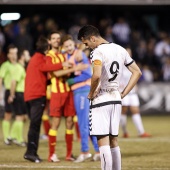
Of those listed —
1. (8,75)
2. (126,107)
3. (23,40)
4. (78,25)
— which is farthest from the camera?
(78,25)

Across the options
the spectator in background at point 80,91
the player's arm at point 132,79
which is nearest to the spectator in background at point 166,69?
the spectator in background at point 80,91

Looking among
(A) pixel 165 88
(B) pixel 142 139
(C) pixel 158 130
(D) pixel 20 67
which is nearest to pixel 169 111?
(A) pixel 165 88

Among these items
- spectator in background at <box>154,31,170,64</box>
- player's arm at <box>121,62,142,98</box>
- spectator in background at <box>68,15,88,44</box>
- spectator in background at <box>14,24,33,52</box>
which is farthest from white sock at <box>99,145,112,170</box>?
spectator in background at <box>154,31,170,64</box>

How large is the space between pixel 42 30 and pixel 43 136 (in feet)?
29.8

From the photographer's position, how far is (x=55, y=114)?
1248 cm

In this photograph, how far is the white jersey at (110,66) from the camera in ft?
31.1

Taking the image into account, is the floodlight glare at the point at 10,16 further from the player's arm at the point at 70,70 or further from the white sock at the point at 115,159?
the white sock at the point at 115,159

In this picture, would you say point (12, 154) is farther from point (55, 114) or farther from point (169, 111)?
point (169, 111)

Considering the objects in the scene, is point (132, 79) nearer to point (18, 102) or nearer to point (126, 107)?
point (18, 102)

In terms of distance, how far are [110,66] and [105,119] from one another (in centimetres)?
71

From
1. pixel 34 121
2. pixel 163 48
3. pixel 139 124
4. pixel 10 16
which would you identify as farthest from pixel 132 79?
pixel 10 16

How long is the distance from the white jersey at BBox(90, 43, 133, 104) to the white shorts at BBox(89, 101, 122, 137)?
0.40ft

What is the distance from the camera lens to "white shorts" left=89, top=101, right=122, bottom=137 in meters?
9.55

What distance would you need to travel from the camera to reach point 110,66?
31.3 feet
